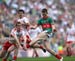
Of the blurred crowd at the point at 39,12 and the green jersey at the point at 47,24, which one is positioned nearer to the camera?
the green jersey at the point at 47,24

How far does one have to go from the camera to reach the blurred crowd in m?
22.5

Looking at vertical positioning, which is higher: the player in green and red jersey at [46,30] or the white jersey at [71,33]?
the player in green and red jersey at [46,30]

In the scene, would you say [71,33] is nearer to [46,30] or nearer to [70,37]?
[70,37]

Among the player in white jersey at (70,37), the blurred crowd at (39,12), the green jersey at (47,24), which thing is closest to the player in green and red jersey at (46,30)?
the green jersey at (47,24)

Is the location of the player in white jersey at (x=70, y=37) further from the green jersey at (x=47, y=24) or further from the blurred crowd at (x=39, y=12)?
the green jersey at (x=47, y=24)

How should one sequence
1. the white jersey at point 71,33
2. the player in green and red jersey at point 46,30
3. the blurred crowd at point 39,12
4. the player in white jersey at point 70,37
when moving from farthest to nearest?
the blurred crowd at point 39,12
the white jersey at point 71,33
the player in white jersey at point 70,37
the player in green and red jersey at point 46,30

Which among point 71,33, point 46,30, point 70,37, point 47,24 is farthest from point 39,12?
point 46,30

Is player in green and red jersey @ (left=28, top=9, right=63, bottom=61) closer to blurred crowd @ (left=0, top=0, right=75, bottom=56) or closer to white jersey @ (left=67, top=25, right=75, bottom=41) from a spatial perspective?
blurred crowd @ (left=0, top=0, right=75, bottom=56)

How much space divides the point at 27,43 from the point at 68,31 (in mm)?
10023

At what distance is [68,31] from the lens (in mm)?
23047

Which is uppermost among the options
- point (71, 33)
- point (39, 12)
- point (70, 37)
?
point (39, 12)

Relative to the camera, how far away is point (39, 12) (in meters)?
24.5

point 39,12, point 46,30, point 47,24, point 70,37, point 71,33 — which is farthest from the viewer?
point 39,12

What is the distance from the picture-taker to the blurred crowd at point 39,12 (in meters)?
22.5
